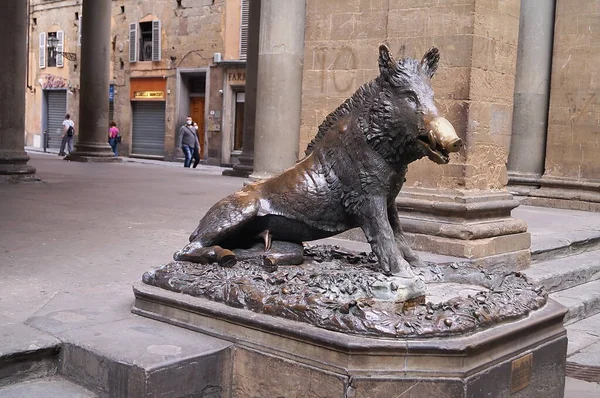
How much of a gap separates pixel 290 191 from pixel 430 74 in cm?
93

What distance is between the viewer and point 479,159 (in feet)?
19.9

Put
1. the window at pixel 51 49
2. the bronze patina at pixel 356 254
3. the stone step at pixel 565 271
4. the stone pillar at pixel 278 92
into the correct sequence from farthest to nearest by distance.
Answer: the window at pixel 51 49, the stone pillar at pixel 278 92, the stone step at pixel 565 271, the bronze patina at pixel 356 254

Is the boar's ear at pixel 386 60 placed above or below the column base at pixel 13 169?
above

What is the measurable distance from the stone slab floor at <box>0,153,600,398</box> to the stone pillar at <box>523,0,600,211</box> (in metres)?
5.14

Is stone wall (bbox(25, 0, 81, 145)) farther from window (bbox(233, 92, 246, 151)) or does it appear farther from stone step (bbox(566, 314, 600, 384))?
stone step (bbox(566, 314, 600, 384))

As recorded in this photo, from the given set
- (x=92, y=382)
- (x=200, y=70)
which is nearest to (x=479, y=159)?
(x=92, y=382)

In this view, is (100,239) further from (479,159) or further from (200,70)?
(200,70)

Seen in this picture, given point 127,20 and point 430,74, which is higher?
point 127,20

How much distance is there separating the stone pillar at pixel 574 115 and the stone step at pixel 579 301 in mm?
5001

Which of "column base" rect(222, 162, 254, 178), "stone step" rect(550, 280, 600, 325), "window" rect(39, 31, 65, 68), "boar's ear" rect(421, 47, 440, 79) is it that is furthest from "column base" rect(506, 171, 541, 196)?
"window" rect(39, 31, 65, 68)

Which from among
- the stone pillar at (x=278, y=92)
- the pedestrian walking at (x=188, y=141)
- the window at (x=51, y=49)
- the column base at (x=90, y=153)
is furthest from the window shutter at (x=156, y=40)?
the stone pillar at (x=278, y=92)

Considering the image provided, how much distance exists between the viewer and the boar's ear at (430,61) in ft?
12.2

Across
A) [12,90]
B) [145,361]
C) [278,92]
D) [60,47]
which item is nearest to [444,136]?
[145,361]

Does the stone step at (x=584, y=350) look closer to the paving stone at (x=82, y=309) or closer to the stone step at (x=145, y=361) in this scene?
the stone step at (x=145, y=361)
